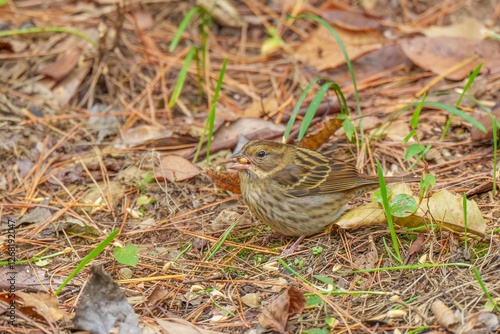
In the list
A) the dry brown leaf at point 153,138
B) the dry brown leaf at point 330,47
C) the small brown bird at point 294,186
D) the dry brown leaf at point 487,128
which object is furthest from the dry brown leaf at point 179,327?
the dry brown leaf at point 330,47

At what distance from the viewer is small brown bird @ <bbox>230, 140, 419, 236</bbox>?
4.86 metres

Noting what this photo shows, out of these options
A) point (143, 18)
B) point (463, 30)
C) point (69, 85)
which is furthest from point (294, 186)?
point (143, 18)

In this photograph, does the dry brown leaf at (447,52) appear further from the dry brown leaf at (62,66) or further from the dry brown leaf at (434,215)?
the dry brown leaf at (62,66)

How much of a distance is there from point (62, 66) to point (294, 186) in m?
2.95

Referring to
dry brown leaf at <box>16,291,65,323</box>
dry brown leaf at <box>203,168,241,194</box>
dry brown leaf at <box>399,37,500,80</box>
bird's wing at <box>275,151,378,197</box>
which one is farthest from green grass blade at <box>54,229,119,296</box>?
dry brown leaf at <box>399,37,500,80</box>

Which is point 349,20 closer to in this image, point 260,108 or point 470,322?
point 260,108

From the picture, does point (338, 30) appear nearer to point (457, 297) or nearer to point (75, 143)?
point (75, 143)

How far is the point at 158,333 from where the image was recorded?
12.6 feet

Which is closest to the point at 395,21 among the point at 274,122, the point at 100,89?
the point at 274,122

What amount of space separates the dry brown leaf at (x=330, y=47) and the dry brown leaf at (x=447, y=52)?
380 millimetres

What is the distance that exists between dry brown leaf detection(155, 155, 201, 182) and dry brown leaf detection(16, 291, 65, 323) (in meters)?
1.72

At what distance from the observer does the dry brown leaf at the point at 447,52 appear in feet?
21.2

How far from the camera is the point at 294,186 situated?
5.00 meters

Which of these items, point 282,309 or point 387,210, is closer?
point 282,309
